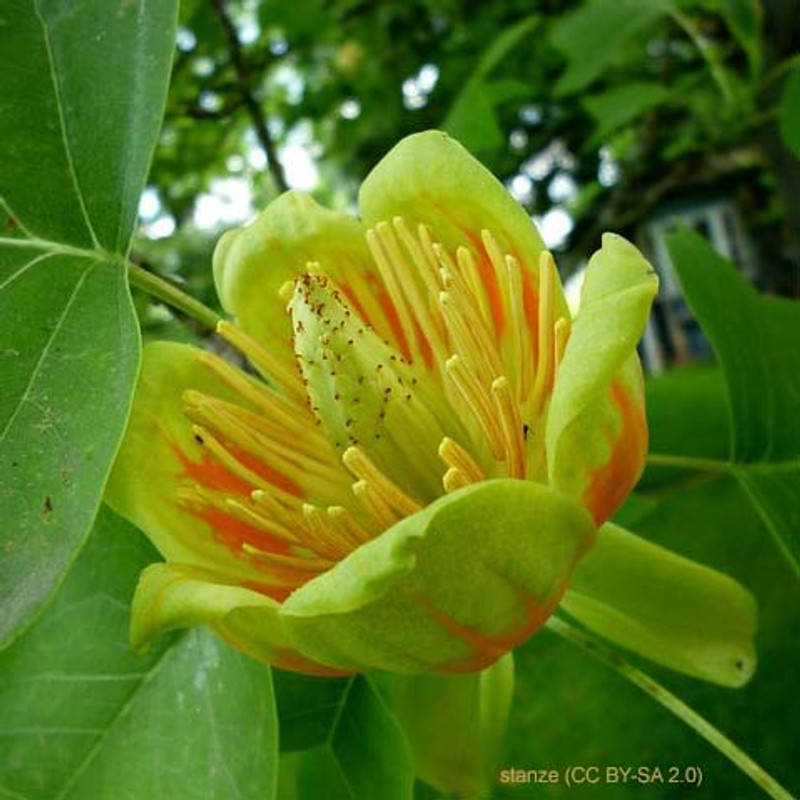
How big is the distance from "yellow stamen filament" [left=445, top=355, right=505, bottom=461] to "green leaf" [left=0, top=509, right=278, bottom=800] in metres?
0.23

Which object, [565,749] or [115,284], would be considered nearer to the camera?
[115,284]

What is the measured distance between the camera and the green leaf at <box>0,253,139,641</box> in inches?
27.8

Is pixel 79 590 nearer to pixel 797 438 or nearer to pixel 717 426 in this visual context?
pixel 797 438

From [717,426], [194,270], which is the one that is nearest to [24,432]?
[194,270]

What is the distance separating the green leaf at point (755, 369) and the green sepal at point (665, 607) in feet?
0.26

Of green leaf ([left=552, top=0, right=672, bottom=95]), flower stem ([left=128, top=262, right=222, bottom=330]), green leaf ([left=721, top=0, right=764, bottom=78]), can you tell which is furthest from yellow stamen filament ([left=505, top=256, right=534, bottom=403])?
green leaf ([left=552, top=0, right=672, bottom=95])

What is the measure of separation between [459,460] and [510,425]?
0.05m

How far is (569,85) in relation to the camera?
6.97ft

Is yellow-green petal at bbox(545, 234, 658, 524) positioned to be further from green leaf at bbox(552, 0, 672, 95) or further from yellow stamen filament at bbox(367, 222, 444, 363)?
green leaf at bbox(552, 0, 672, 95)

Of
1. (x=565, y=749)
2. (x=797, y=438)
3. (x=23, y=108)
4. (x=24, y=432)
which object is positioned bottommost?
(x=565, y=749)

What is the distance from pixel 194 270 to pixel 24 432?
188 cm

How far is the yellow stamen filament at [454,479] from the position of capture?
0.81 metres

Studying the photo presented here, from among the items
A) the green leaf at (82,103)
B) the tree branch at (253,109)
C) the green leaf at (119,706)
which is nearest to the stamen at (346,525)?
the green leaf at (119,706)

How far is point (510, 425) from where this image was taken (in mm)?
870
